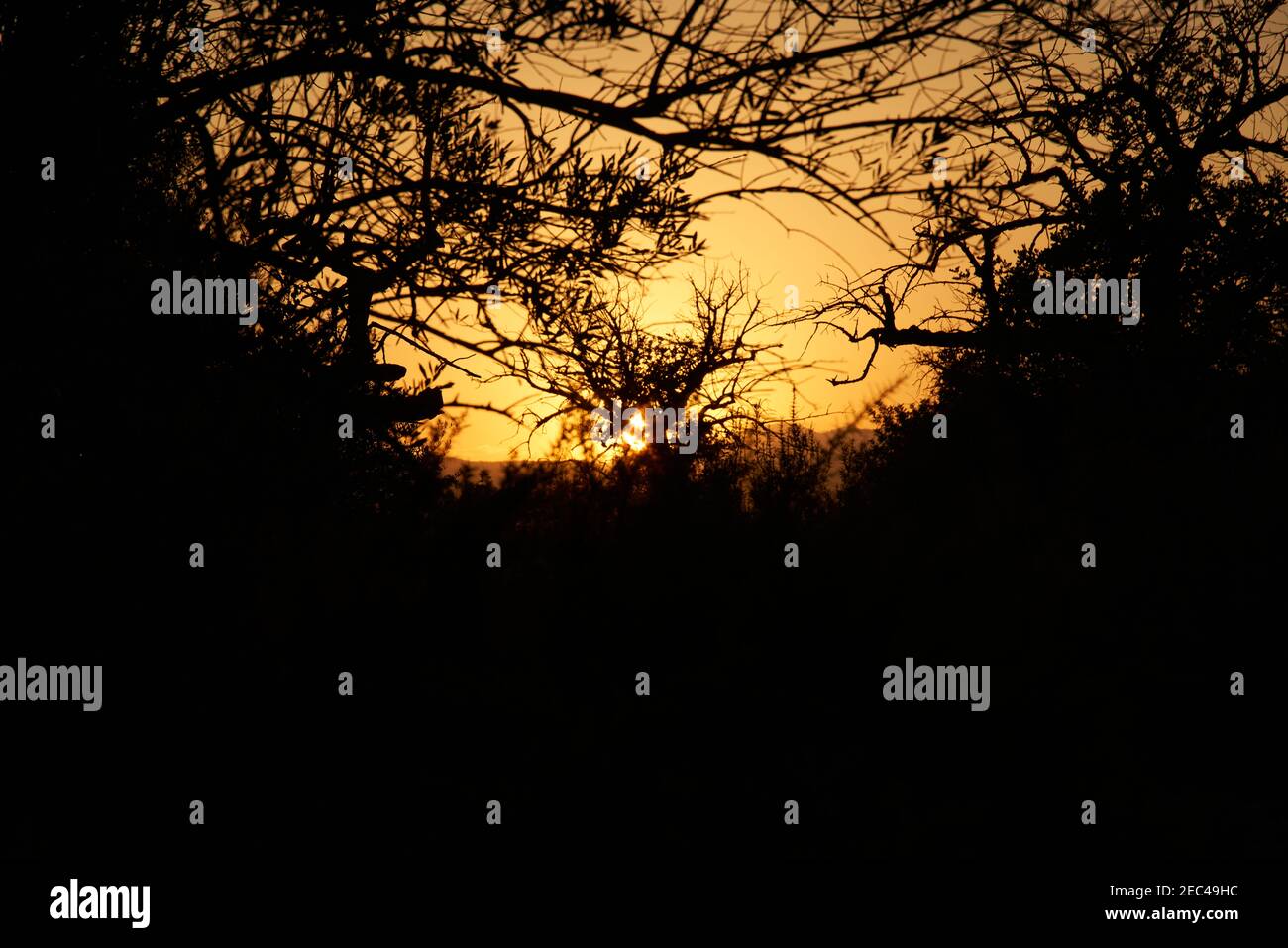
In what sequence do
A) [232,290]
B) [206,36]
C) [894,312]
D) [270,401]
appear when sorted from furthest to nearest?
[894,312] → [206,36] → [232,290] → [270,401]

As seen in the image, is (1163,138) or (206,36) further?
(1163,138)

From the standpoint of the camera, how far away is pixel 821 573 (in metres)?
5.86

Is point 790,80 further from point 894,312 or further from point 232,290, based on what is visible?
point 894,312

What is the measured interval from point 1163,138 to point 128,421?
14.7 meters

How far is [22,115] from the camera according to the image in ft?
18.5

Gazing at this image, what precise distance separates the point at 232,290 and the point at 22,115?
54.7 inches
